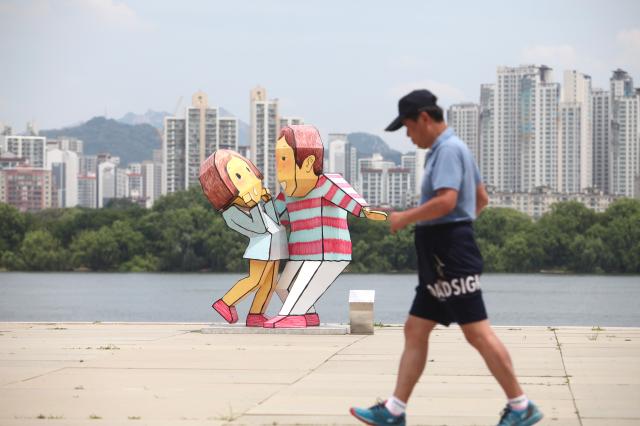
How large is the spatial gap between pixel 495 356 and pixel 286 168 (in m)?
9.12

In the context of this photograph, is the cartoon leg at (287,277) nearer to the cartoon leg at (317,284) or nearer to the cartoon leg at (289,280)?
the cartoon leg at (289,280)

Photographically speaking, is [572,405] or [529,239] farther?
[529,239]

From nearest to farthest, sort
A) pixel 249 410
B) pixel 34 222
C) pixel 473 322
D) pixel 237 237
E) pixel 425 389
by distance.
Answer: pixel 473 322 → pixel 249 410 → pixel 425 389 → pixel 237 237 → pixel 34 222

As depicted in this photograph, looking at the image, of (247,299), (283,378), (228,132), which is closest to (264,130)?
(228,132)

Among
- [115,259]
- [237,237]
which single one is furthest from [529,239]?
[115,259]

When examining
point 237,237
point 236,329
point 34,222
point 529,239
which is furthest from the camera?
point 34,222

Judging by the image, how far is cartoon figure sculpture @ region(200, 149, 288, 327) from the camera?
1694cm

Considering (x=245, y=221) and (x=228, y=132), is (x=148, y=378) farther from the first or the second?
(x=228, y=132)

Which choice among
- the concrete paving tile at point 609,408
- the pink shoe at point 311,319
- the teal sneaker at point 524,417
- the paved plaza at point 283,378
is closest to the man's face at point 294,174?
the pink shoe at point 311,319

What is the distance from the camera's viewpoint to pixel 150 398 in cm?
986

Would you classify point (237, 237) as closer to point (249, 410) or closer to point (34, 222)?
point (34, 222)

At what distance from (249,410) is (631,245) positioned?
7767 cm

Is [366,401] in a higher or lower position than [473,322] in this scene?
lower

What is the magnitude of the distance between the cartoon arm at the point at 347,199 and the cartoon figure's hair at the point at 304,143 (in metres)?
0.27
